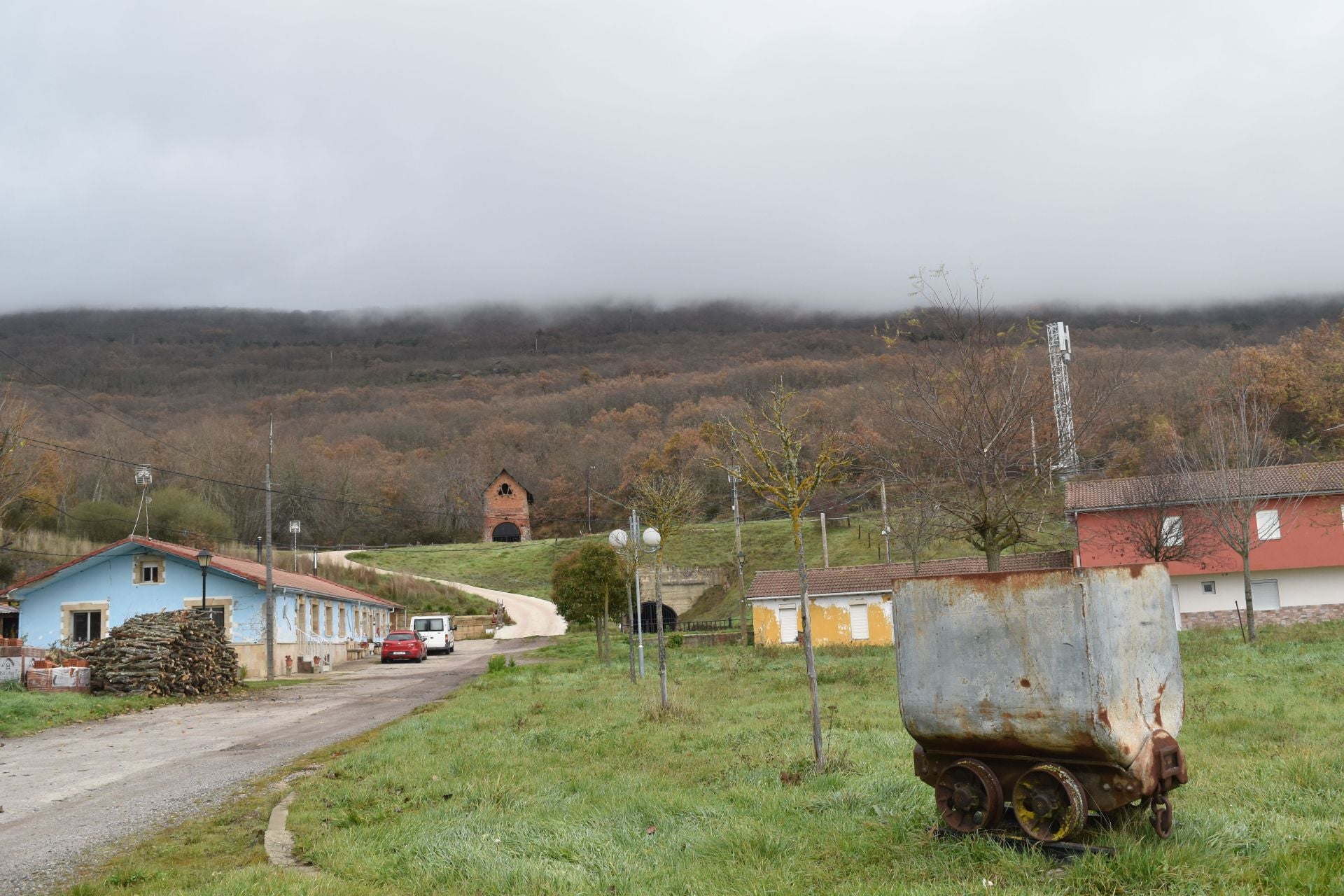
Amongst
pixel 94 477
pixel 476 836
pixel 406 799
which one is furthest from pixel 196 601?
pixel 94 477

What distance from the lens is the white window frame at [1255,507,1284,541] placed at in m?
37.0

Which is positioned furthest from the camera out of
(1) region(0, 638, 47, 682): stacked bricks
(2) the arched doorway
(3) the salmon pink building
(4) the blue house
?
(2) the arched doorway

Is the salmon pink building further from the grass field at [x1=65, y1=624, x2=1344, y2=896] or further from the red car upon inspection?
the red car

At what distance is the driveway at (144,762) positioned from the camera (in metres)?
8.12

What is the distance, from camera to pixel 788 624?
43031mm

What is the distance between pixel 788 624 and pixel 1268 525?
1906cm

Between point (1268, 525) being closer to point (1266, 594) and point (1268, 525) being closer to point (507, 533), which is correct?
point (1266, 594)

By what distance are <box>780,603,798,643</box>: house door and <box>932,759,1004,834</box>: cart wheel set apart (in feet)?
121

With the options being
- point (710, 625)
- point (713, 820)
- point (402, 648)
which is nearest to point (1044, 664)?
point (713, 820)

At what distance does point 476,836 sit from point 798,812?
2.35m

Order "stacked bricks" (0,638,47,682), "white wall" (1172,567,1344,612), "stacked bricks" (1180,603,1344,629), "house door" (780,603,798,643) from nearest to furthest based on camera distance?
"stacked bricks" (0,638,47,682) < "stacked bricks" (1180,603,1344,629) < "white wall" (1172,567,1344,612) < "house door" (780,603,798,643)

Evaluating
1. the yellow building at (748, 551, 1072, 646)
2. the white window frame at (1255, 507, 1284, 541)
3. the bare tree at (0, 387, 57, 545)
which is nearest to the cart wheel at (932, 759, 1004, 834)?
the yellow building at (748, 551, 1072, 646)

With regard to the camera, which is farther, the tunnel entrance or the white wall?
the tunnel entrance

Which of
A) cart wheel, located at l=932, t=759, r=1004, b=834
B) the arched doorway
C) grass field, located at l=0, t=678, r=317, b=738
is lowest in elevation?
the arched doorway
